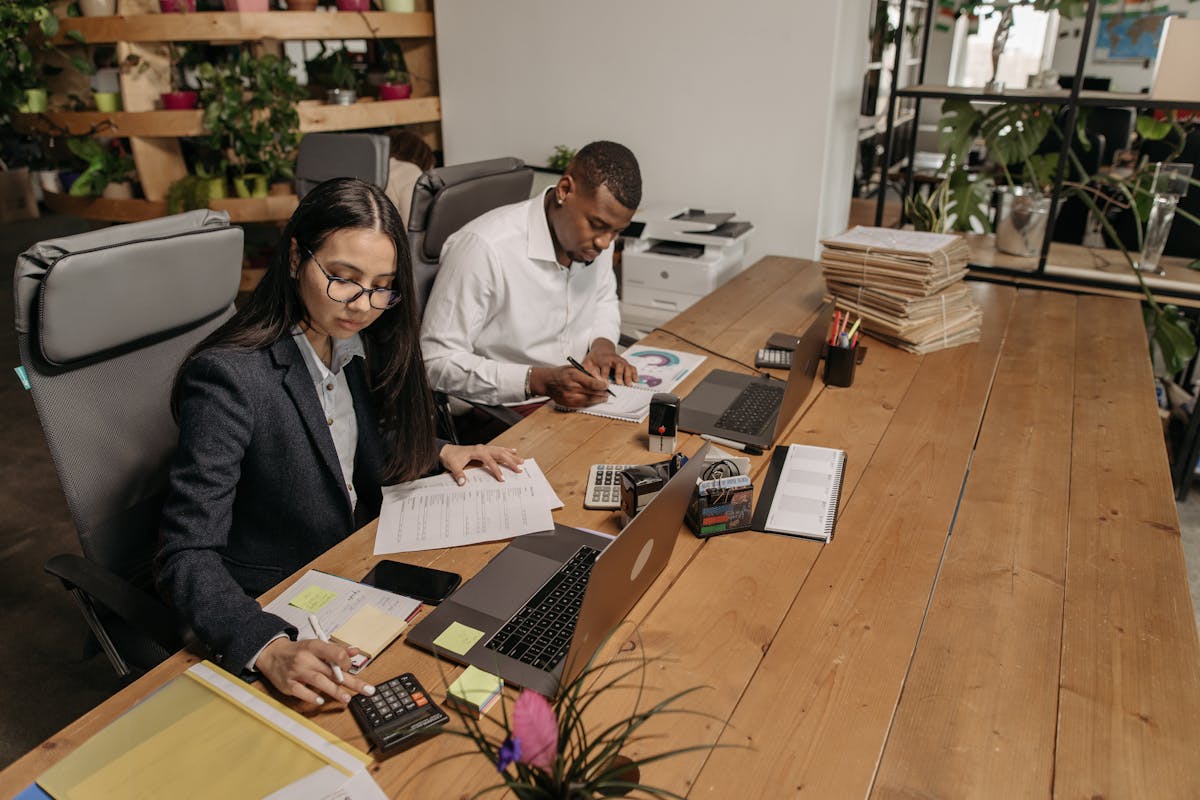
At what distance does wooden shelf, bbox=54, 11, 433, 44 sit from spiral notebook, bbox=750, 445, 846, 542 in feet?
10.2

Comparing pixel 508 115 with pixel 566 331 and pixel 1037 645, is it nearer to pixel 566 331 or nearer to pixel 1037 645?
pixel 566 331

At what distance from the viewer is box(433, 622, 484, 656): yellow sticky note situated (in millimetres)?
1148

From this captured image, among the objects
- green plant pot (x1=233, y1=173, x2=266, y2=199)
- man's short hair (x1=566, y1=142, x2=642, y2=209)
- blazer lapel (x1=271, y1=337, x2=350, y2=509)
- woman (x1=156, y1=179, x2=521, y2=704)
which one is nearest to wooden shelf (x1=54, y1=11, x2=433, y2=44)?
green plant pot (x1=233, y1=173, x2=266, y2=199)

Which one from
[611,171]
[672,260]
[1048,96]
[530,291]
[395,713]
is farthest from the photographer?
[672,260]

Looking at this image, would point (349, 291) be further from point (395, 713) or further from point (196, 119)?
point (196, 119)

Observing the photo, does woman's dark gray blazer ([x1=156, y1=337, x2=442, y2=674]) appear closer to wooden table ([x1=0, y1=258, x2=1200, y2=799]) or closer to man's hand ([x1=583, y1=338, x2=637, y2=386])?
wooden table ([x1=0, y1=258, x2=1200, y2=799])

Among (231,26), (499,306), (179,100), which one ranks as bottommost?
(499,306)

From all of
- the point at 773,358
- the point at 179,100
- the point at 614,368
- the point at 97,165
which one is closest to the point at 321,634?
the point at 614,368

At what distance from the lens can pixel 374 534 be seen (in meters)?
1.43

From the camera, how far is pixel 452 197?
Answer: 7.68 ft

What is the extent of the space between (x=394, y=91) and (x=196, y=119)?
2.95 ft

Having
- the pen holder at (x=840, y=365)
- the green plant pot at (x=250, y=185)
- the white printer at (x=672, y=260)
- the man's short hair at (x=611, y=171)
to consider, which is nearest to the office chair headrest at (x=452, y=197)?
the man's short hair at (x=611, y=171)

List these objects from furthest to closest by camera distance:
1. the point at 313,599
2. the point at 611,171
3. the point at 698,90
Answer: the point at 698,90
the point at 611,171
the point at 313,599

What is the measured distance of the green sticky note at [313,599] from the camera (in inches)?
48.4
